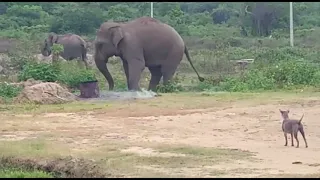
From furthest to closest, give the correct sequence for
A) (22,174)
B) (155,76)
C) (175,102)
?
(155,76) → (175,102) → (22,174)

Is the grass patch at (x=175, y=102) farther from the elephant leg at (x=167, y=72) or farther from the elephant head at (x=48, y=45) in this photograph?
the elephant head at (x=48, y=45)

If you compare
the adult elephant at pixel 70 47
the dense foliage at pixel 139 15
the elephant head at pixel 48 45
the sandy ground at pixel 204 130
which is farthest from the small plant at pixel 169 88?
the dense foliage at pixel 139 15

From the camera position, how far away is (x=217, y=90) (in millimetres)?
23391

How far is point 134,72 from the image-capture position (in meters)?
22.2

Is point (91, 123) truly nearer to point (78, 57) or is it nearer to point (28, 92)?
point (28, 92)

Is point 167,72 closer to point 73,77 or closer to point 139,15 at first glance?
point 73,77

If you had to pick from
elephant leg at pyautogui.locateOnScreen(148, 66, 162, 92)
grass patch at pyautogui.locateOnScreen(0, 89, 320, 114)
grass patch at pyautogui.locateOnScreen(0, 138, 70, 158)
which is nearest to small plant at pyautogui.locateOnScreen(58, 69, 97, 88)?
grass patch at pyautogui.locateOnScreen(0, 89, 320, 114)

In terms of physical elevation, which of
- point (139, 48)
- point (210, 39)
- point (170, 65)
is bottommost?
point (210, 39)

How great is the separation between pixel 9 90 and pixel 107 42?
3.57 meters

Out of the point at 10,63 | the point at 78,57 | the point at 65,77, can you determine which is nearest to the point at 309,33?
the point at 78,57

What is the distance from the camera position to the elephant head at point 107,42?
2223 centimetres

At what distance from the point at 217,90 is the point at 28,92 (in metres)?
6.25

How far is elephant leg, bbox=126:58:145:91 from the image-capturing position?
2206 cm

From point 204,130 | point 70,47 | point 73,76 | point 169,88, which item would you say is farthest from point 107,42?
point 70,47
